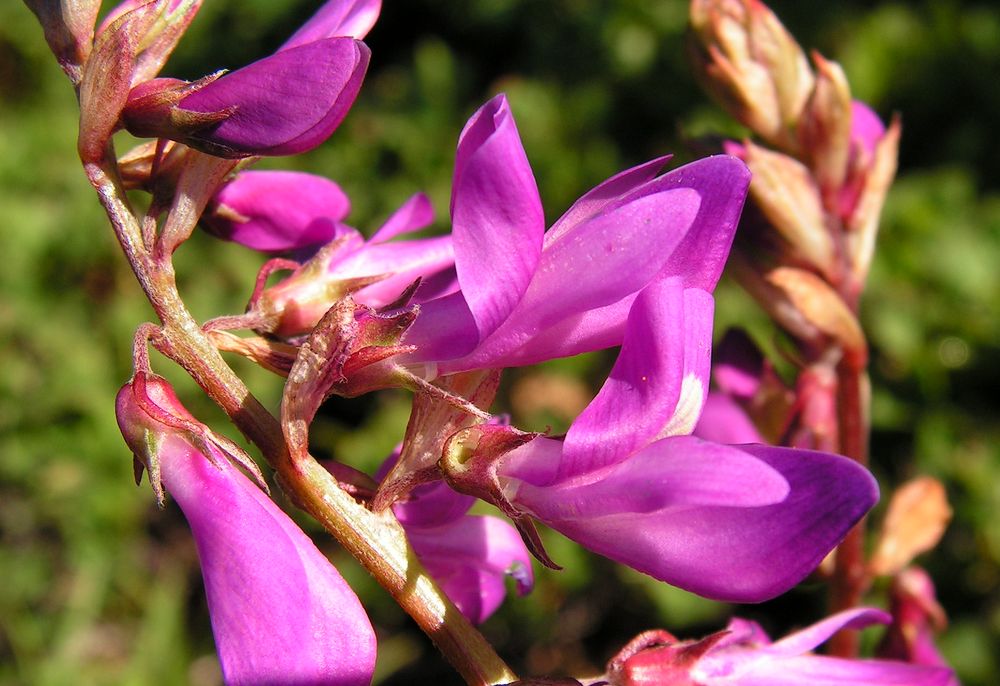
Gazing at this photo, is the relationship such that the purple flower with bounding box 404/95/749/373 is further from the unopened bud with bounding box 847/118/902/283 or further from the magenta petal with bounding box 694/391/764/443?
the unopened bud with bounding box 847/118/902/283

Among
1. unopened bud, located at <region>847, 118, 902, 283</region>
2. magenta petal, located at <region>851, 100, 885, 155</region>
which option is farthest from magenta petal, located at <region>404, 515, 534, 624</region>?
magenta petal, located at <region>851, 100, 885, 155</region>

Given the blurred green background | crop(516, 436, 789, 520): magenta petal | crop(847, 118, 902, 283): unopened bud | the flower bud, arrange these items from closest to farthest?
1. crop(516, 436, 789, 520): magenta petal
2. the flower bud
3. crop(847, 118, 902, 283): unopened bud
4. the blurred green background

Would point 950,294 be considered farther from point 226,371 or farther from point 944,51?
point 226,371

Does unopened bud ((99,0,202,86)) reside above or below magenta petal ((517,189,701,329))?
above

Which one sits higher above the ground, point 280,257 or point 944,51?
point 280,257

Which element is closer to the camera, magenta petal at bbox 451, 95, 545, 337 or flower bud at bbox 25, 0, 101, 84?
magenta petal at bbox 451, 95, 545, 337

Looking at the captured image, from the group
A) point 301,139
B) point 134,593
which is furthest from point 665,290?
point 134,593
